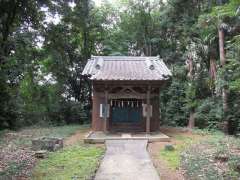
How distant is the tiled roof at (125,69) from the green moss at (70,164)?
554 cm

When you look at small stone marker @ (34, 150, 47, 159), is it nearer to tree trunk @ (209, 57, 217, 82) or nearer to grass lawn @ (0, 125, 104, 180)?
grass lawn @ (0, 125, 104, 180)

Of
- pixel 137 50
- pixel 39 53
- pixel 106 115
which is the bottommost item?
pixel 106 115

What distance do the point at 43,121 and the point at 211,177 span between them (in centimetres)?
1928

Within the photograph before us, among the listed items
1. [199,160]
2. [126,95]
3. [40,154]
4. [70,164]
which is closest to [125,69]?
[126,95]

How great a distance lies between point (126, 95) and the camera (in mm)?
18031

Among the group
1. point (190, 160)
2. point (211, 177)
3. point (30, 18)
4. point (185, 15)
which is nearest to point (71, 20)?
point (30, 18)

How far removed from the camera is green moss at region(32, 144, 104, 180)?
890 cm

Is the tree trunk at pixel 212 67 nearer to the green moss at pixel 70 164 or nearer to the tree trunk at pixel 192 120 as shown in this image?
the tree trunk at pixel 192 120

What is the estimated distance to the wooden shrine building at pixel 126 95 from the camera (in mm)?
17906

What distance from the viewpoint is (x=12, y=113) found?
21203 mm

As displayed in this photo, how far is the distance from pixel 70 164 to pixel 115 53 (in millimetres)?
18824

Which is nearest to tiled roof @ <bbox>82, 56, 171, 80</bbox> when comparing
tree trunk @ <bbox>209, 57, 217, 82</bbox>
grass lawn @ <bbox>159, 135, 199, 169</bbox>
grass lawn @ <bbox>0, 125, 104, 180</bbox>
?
tree trunk @ <bbox>209, 57, 217, 82</bbox>

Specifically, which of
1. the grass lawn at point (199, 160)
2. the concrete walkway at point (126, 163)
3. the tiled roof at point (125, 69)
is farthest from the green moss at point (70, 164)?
the tiled roof at point (125, 69)

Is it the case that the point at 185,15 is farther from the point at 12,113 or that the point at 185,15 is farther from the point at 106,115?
the point at 12,113
